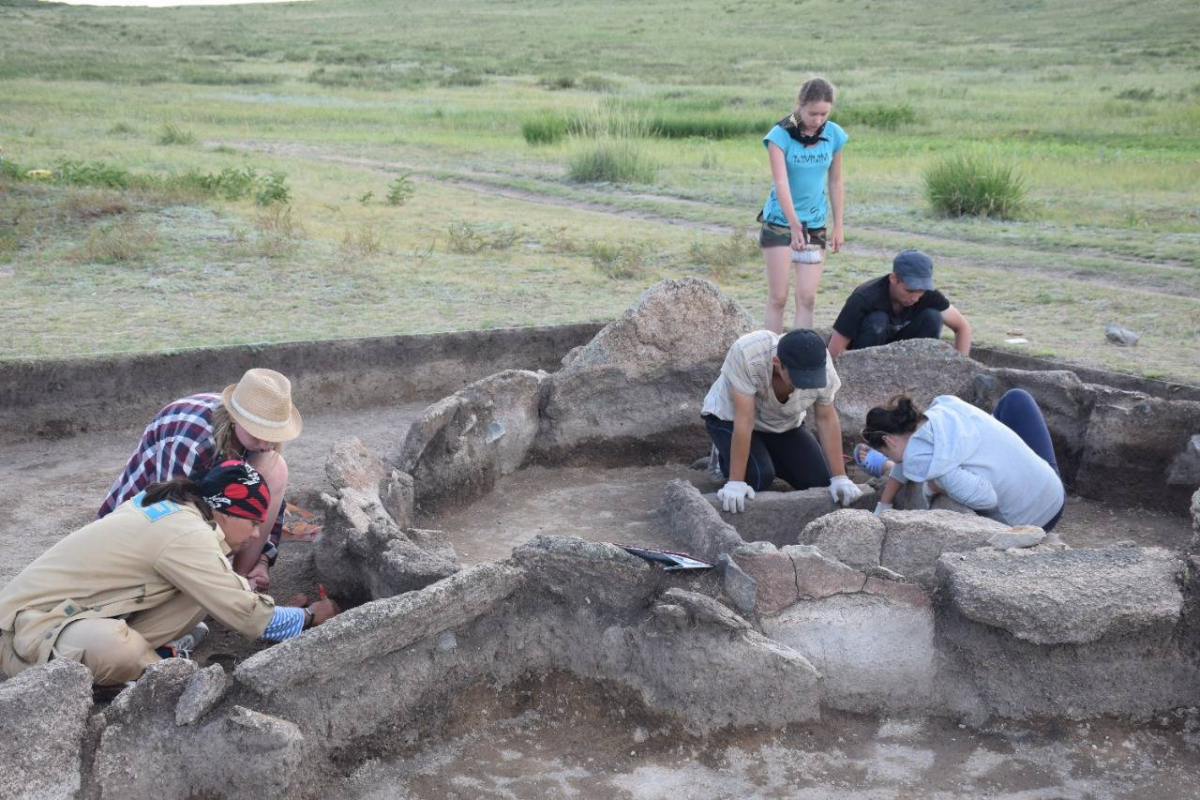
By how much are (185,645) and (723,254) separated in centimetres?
696

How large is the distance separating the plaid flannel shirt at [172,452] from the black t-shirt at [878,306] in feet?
10.6

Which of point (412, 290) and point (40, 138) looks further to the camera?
point (40, 138)

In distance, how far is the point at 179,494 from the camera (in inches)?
148

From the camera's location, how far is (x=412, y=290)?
885cm

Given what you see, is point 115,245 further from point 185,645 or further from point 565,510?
point 185,645

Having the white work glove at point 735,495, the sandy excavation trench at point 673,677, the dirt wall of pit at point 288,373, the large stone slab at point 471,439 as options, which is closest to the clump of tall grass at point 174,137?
the dirt wall of pit at point 288,373

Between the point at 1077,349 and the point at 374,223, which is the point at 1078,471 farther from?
the point at 374,223

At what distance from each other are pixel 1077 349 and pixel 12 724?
19.5ft

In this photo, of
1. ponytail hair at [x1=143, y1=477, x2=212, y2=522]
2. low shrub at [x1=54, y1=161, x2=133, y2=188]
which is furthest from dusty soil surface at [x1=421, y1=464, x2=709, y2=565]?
low shrub at [x1=54, y1=161, x2=133, y2=188]

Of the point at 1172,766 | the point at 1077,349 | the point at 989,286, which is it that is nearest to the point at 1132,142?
the point at 989,286

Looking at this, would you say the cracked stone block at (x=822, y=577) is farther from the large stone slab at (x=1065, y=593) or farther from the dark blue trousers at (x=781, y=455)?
the dark blue trousers at (x=781, y=455)

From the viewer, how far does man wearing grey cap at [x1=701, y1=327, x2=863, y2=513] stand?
5.07 m

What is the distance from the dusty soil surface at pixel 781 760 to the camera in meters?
3.55

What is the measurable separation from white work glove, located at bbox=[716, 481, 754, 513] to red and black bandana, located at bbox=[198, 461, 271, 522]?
6.83ft
